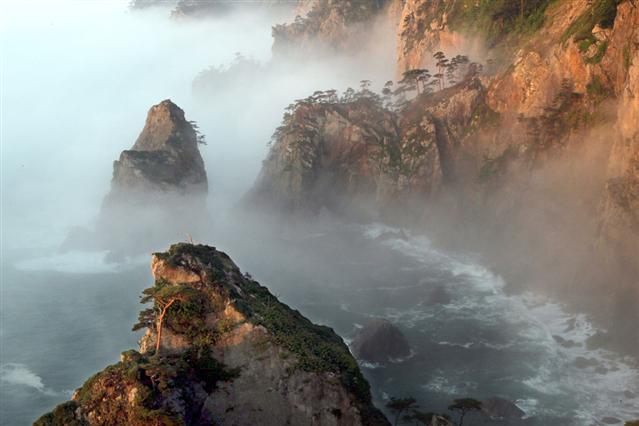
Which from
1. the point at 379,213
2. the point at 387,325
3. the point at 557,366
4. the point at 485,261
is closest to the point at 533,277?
the point at 485,261

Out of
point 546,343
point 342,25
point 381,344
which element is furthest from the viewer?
point 342,25

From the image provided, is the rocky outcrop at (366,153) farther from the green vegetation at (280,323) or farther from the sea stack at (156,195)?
the green vegetation at (280,323)

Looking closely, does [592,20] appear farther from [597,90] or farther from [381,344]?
[381,344]

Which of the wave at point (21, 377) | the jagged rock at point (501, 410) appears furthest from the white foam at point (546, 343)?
the wave at point (21, 377)

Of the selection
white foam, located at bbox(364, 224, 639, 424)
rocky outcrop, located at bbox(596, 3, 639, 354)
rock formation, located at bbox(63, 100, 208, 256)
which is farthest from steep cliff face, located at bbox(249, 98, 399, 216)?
rocky outcrop, located at bbox(596, 3, 639, 354)

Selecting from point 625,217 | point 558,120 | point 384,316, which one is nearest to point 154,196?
point 384,316

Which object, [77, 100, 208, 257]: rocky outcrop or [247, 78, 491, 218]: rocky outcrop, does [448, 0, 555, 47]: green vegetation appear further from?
[77, 100, 208, 257]: rocky outcrop

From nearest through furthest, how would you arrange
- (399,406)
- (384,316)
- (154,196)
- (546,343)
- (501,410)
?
(399,406)
(501,410)
(546,343)
(384,316)
(154,196)
